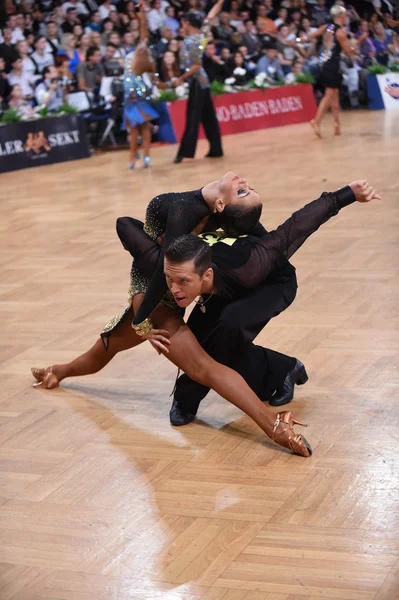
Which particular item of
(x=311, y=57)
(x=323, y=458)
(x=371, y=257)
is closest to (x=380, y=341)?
(x=323, y=458)

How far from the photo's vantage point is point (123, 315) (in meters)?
3.69

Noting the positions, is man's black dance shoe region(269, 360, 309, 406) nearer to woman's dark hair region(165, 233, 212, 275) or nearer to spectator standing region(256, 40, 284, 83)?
woman's dark hair region(165, 233, 212, 275)

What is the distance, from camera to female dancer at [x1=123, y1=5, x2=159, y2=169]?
9.50 metres

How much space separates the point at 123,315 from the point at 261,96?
36.0 feet

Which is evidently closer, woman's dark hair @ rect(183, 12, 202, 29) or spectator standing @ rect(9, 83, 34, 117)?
woman's dark hair @ rect(183, 12, 202, 29)

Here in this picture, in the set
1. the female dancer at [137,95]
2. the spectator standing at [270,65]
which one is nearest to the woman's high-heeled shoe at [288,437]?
the female dancer at [137,95]

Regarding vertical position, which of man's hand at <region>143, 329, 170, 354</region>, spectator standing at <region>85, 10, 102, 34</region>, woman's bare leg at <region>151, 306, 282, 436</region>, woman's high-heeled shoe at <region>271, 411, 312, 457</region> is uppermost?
spectator standing at <region>85, 10, 102, 34</region>

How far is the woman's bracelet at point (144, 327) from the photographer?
3.38 meters

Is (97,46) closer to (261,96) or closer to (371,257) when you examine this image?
(261,96)

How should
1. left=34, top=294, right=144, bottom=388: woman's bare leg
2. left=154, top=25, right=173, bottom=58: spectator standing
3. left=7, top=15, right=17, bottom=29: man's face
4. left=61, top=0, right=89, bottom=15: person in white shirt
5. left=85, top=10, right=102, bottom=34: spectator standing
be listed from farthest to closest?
left=61, top=0, right=89, bottom=15: person in white shirt < left=85, top=10, right=102, bottom=34: spectator standing < left=154, top=25, right=173, bottom=58: spectator standing < left=7, top=15, right=17, bottom=29: man's face < left=34, top=294, right=144, bottom=388: woman's bare leg

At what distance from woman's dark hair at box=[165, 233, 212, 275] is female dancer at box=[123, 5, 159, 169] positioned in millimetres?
6714

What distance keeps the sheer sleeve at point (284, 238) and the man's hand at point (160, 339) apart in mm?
331

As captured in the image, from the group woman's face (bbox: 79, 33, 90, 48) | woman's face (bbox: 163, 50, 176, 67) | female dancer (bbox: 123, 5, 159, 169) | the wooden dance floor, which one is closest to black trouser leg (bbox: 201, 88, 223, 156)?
female dancer (bbox: 123, 5, 159, 169)

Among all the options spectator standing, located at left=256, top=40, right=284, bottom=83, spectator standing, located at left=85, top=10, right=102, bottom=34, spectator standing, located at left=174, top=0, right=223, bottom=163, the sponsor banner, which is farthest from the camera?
spectator standing, located at left=256, top=40, right=284, bottom=83
